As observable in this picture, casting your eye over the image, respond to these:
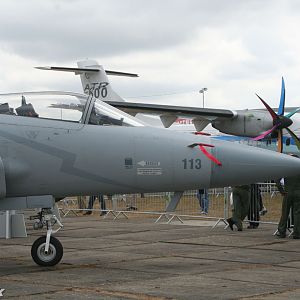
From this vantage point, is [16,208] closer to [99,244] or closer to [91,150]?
[91,150]

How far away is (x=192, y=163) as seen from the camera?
1030 centimetres

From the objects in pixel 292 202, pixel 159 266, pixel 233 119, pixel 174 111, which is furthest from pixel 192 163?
pixel 233 119

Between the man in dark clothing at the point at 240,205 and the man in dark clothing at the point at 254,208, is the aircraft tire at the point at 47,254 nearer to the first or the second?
the man in dark clothing at the point at 240,205

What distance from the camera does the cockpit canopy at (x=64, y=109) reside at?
1047cm

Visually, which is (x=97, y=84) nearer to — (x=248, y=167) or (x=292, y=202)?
(x=292, y=202)

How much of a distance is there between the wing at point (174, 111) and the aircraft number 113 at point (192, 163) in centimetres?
2060

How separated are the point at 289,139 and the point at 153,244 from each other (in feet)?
65.9

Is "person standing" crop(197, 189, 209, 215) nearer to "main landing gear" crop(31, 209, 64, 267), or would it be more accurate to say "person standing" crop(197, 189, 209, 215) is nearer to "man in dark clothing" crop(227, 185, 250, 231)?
"man in dark clothing" crop(227, 185, 250, 231)

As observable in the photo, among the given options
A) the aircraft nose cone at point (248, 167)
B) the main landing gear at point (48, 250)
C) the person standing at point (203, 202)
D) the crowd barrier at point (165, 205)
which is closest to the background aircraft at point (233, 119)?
the crowd barrier at point (165, 205)

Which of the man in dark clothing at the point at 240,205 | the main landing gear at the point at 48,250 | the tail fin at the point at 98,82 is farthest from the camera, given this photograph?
the tail fin at the point at 98,82

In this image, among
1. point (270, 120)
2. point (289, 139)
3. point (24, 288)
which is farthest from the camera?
point (289, 139)

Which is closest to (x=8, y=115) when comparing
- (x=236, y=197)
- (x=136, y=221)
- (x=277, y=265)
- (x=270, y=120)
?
(x=277, y=265)

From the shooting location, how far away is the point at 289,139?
1314 inches

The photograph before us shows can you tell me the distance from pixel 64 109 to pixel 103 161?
1012 mm
